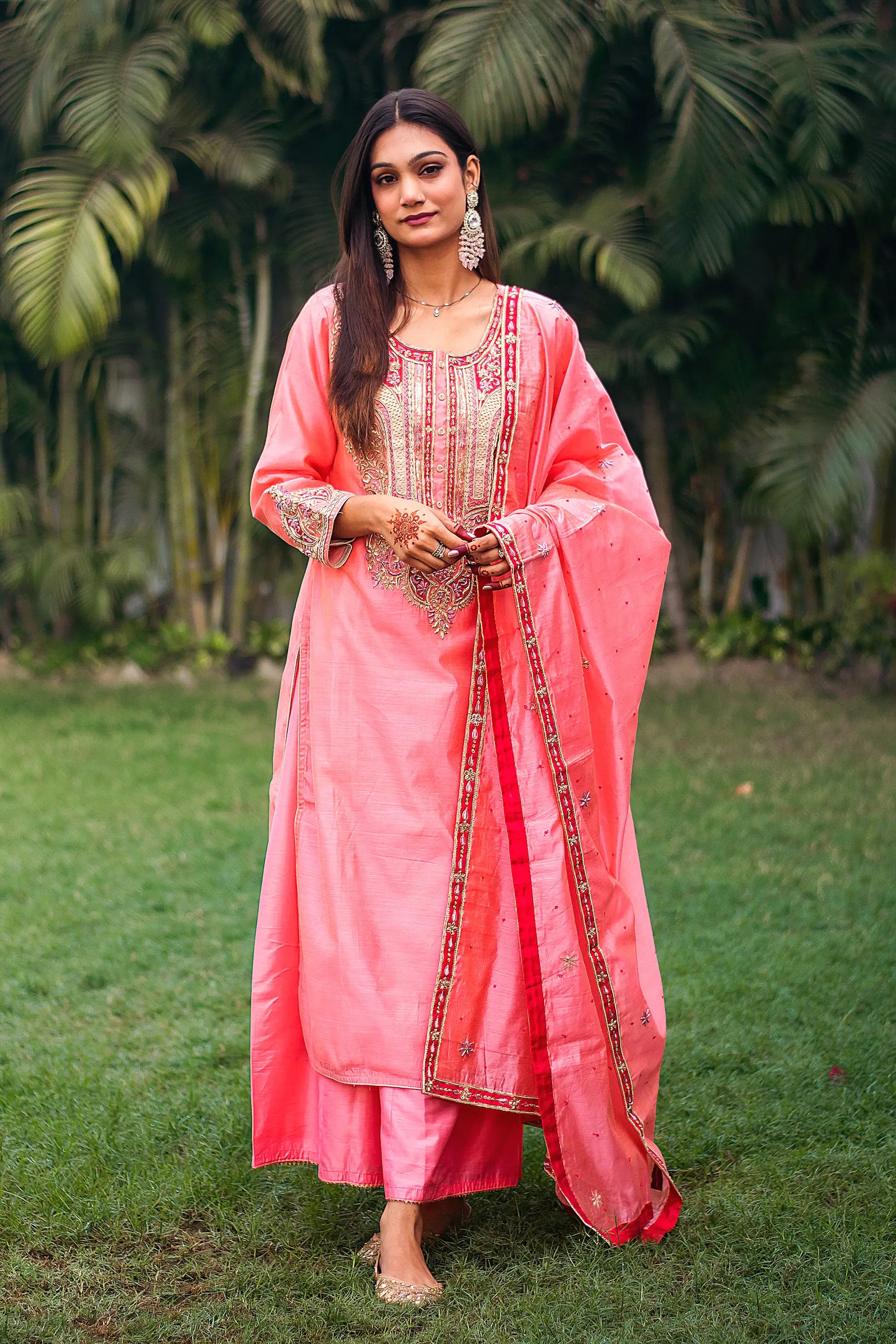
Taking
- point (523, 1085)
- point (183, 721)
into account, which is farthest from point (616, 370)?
point (523, 1085)

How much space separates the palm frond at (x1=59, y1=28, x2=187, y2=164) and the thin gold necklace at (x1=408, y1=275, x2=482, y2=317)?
5.06 meters

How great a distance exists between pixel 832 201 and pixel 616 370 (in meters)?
1.39

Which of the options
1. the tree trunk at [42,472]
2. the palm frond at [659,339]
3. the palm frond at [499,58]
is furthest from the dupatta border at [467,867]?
the tree trunk at [42,472]

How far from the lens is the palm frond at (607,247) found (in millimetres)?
6676

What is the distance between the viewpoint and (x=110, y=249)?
27.2 feet

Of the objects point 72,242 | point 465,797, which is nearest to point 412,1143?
point 465,797

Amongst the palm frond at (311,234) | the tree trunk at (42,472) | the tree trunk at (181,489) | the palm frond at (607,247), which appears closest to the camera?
the palm frond at (607,247)

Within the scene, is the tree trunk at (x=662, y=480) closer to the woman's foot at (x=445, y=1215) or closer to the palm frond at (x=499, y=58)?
the palm frond at (x=499, y=58)

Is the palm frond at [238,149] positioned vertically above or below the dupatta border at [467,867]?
above

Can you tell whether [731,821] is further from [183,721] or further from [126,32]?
[126,32]

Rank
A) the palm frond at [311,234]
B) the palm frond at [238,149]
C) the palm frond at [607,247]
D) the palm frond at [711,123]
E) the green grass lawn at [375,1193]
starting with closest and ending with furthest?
the green grass lawn at [375,1193] < the palm frond at [711,123] < the palm frond at [607,247] < the palm frond at [238,149] < the palm frond at [311,234]

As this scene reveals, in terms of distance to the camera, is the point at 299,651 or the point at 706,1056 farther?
the point at 706,1056

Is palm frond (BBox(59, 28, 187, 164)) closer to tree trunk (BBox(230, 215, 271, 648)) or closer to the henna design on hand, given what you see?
tree trunk (BBox(230, 215, 271, 648))

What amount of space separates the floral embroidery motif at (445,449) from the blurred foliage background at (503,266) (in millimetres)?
4456
